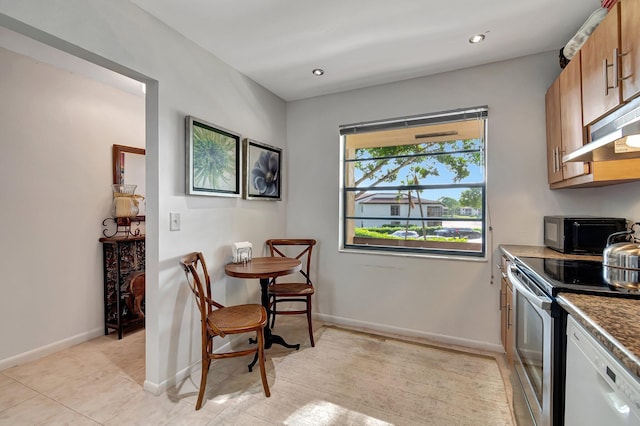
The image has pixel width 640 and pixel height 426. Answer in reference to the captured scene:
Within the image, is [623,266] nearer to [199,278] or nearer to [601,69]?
[601,69]

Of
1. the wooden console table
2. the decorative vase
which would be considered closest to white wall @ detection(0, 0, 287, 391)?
the wooden console table

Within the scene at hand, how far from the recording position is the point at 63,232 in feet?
8.59

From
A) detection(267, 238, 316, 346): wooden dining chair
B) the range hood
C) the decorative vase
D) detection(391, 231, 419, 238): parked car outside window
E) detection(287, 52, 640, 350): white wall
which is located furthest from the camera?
detection(391, 231, 419, 238): parked car outside window

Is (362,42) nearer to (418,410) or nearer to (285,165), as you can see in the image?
(285,165)

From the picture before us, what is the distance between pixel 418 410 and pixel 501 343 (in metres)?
1.21

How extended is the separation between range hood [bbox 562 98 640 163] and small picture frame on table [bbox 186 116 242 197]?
237 cm

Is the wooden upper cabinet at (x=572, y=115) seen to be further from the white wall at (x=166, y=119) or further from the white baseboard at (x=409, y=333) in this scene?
the white wall at (x=166, y=119)

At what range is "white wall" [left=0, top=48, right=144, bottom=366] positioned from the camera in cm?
230

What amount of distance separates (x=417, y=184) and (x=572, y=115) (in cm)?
133

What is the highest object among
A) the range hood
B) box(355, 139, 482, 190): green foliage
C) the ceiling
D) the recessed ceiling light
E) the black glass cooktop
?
the ceiling

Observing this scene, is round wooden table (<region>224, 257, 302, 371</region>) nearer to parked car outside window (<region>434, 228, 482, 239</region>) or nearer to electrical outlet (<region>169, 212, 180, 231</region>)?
electrical outlet (<region>169, 212, 180, 231</region>)

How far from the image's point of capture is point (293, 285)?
288cm

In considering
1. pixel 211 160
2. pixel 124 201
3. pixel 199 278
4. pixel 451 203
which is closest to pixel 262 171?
pixel 211 160

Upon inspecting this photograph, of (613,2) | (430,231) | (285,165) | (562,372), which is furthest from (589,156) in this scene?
(285,165)
